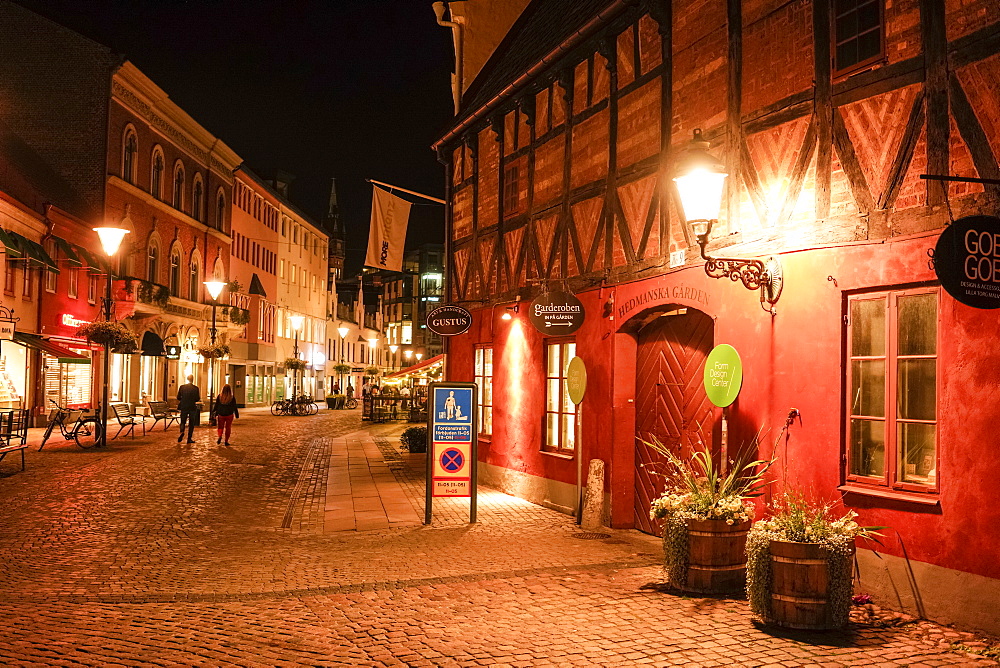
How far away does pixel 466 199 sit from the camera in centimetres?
1745

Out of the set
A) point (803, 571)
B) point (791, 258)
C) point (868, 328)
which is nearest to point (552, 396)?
point (791, 258)

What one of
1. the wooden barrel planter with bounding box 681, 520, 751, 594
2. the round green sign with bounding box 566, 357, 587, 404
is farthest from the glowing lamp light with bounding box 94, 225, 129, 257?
the wooden barrel planter with bounding box 681, 520, 751, 594

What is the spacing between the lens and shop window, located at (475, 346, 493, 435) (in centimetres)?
1602

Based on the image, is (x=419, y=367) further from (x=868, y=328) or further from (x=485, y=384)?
(x=868, y=328)

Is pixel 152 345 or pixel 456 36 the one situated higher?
pixel 456 36

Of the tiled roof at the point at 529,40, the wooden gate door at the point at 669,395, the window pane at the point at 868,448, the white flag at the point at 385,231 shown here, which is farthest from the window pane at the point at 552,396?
the white flag at the point at 385,231

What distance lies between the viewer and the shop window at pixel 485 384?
1602 cm

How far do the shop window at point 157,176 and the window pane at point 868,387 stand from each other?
3483cm

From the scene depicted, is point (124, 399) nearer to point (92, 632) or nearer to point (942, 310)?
point (92, 632)

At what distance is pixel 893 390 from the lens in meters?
7.19

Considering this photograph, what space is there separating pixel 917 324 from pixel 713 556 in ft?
8.28

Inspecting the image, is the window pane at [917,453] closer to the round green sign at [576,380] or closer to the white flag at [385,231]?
the round green sign at [576,380]

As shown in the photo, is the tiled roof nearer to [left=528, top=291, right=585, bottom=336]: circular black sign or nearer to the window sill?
[left=528, top=291, right=585, bottom=336]: circular black sign

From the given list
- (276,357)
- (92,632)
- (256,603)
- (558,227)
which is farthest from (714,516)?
(276,357)
